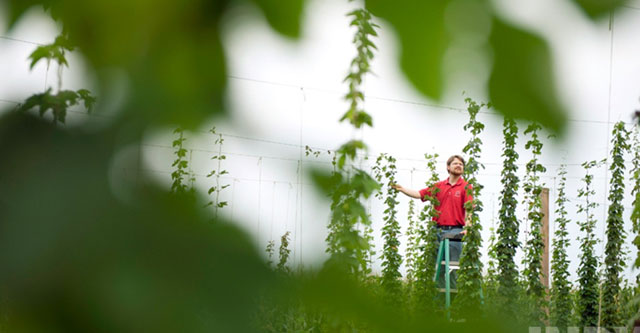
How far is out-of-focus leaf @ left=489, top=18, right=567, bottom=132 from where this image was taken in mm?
439

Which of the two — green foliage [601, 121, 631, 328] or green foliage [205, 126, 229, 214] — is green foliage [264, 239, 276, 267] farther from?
green foliage [601, 121, 631, 328]

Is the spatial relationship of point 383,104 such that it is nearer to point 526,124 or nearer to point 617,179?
point 526,124

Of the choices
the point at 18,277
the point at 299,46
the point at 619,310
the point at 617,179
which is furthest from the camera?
the point at 619,310

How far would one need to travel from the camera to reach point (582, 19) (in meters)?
0.45

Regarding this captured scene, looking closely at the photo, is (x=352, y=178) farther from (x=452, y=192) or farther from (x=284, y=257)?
(x=452, y=192)

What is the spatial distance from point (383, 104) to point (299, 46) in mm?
77

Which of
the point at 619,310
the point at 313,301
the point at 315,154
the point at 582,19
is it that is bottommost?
the point at 619,310

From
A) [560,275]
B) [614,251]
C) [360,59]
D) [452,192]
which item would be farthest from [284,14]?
[560,275]

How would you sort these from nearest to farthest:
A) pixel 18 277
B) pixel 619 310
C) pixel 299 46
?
1. pixel 18 277
2. pixel 299 46
3. pixel 619 310

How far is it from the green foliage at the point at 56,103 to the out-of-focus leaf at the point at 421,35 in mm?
209

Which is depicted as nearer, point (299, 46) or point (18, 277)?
point (18, 277)

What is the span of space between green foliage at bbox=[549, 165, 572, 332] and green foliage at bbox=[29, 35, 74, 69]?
6.91 m

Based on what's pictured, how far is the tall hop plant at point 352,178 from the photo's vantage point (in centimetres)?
43

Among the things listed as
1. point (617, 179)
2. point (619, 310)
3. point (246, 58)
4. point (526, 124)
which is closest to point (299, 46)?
point (246, 58)
